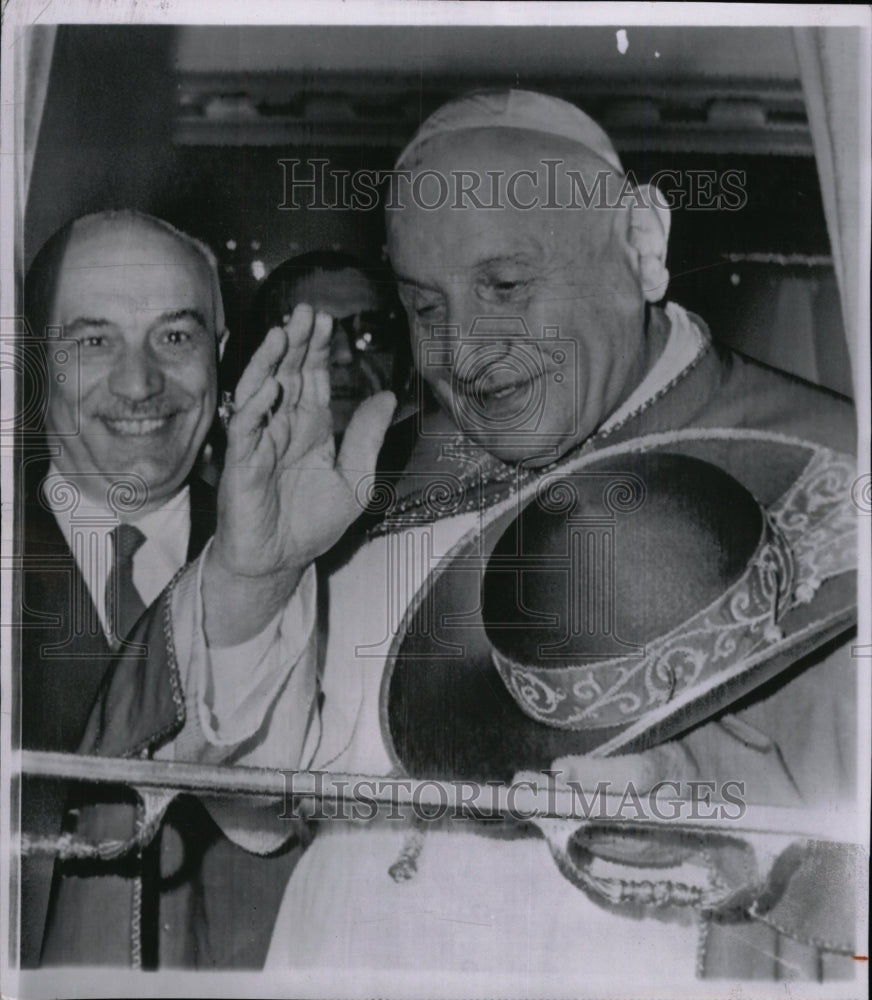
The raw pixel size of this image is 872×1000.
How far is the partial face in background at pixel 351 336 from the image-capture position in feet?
10.2

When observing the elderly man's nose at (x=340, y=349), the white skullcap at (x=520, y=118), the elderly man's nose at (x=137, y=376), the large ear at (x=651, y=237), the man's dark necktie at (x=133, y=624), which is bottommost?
the man's dark necktie at (x=133, y=624)

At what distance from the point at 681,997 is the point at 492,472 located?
149cm

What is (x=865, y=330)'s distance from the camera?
3.08m

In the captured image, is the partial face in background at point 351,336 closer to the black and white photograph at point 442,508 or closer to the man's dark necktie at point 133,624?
the black and white photograph at point 442,508

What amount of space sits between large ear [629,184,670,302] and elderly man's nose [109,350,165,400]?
134 centimetres

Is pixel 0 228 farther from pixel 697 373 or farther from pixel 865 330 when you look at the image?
pixel 865 330

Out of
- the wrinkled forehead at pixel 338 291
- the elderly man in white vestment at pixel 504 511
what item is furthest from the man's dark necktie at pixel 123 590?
the wrinkled forehead at pixel 338 291

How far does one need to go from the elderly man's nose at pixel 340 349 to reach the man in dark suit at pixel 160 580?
3 centimetres

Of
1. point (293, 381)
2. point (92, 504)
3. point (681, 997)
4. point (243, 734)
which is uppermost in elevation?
point (293, 381)

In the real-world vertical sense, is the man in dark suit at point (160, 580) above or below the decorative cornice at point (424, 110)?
below

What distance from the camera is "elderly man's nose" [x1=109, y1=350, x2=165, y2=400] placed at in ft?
10.2

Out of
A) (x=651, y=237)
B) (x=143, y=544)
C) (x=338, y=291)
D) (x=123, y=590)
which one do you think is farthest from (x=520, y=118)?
(x=123, y=590)

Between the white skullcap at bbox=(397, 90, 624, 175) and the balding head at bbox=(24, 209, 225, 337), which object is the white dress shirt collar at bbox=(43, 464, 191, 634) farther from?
the white skullcap at bbox=(397, 90, 624, 175)

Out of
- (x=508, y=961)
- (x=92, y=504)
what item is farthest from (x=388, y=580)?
(x=508, y=961)
